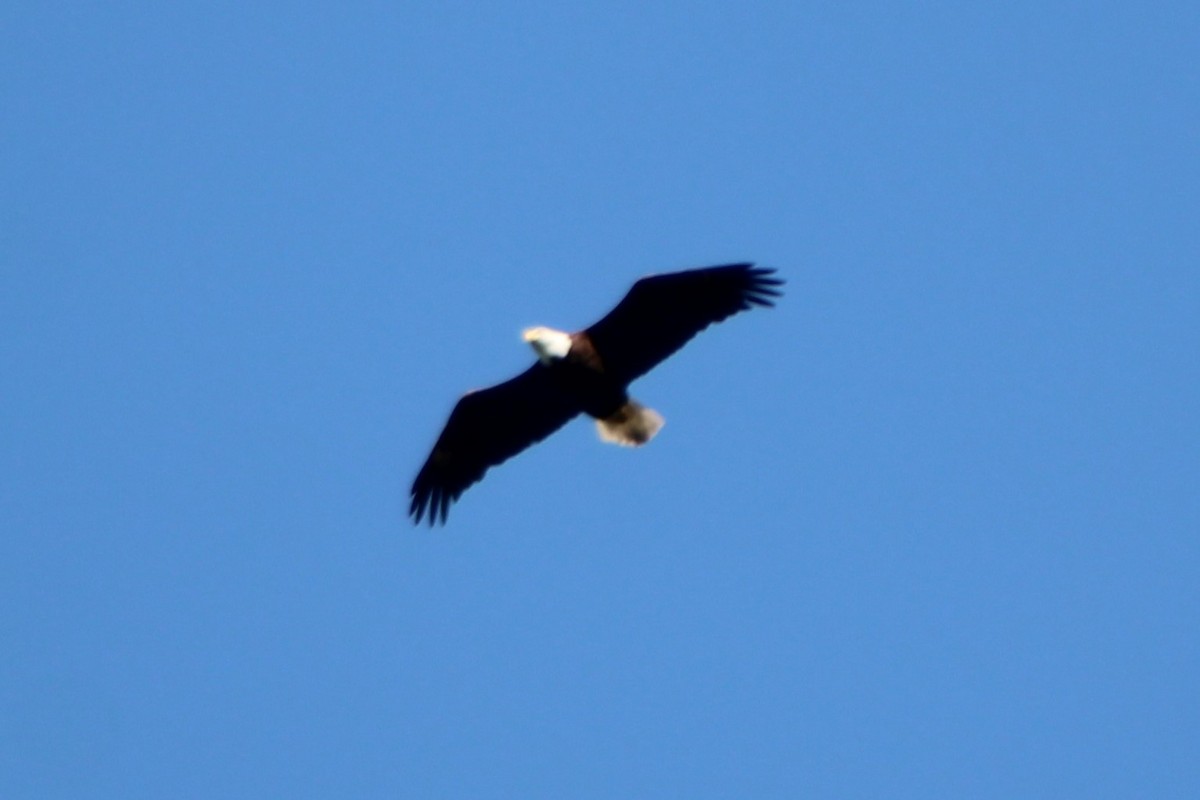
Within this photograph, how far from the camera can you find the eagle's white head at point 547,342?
13320 mm

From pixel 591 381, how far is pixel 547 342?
478mm

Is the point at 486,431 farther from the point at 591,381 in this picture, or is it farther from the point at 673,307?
the point at 673,307

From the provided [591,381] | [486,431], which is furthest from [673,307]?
[486,431]

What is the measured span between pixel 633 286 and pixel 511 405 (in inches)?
53.5

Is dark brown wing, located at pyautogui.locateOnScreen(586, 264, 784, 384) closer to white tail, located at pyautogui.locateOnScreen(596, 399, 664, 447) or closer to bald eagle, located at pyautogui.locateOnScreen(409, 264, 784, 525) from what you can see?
bald eagle, located at pyautogui.locateOnScreen(409, 264, 784, 525)

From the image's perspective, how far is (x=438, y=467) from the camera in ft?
46.9

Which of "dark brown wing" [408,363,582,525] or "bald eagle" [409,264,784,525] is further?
"dark brown wing" [408,363,582,525]

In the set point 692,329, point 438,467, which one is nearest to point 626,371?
A: point 692,329

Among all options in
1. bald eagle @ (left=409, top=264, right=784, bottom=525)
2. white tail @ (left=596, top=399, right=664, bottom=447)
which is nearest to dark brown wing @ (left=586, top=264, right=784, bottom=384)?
bald eagle @ (left=409, top=264, right=784, bottom=525)

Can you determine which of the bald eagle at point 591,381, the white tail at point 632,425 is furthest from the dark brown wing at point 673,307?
the white tail at point 632,425

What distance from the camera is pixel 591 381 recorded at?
1360 cm

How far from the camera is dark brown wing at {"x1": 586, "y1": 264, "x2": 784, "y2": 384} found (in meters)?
13.3

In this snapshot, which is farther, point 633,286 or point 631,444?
point 631,444

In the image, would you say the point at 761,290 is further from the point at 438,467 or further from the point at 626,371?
the point at 438,467
